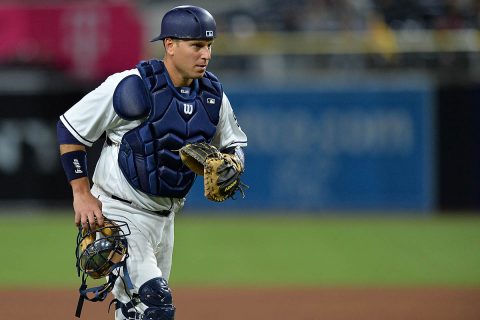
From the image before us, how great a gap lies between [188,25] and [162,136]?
0.60m

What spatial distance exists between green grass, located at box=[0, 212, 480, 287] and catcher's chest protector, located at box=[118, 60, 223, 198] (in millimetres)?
4993

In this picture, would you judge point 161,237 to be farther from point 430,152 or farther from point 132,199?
point 430,152

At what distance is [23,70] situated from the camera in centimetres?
1465

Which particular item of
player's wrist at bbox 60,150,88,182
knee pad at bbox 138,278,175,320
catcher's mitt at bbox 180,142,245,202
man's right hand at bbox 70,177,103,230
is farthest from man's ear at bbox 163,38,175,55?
knee pad at bbox 138,278,175,320

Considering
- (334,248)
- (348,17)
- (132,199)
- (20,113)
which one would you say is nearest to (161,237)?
(132,199)

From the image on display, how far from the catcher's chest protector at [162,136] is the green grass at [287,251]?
16.4ft

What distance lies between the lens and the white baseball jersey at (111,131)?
5.23m

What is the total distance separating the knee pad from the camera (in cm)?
516

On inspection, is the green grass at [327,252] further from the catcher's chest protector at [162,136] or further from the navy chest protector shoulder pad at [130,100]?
the navy chest protector shoulder pad at [130,100]

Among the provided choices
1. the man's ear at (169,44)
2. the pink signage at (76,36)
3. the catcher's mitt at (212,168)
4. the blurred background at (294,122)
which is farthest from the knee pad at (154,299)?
the pink signage at (76,36)

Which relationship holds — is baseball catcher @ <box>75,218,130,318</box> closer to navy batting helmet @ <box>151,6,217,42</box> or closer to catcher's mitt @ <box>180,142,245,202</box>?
catcher's mitt @ <box>180,142,245,202</box>

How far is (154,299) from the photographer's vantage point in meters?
5.16

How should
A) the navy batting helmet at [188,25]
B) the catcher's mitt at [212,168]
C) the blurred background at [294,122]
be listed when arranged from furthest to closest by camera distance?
the blurred background at [294,122] < the navy batting helmet at [188,25] < the catcher's mitt at [212,168]

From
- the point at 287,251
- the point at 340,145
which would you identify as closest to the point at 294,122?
the point at 340,145
